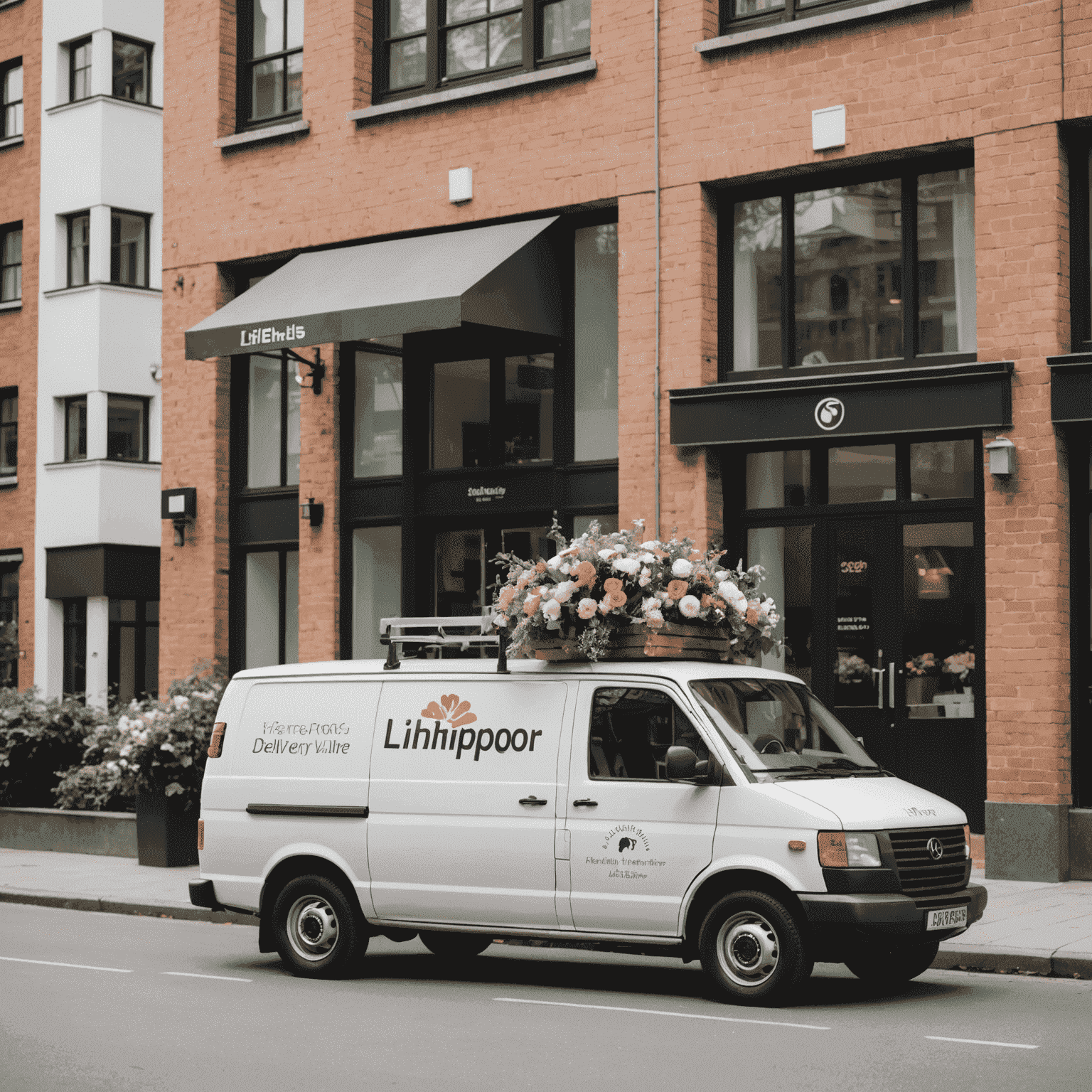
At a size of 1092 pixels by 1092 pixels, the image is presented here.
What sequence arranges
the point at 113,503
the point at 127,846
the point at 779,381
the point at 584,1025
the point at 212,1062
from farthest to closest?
the point at 113,503 → the point at 127,846 → the point at 779,381 → the point at 584,1025 → the point at 212,1062

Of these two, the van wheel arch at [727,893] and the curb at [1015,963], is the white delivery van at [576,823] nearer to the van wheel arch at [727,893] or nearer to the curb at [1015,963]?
the van wheel arch at [727,893]

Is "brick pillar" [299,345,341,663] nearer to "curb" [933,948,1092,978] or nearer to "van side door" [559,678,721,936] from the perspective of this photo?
"van side door" [559,678,721,936]

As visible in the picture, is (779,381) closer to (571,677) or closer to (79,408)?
(571,677)

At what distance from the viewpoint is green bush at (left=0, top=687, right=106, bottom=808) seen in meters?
19.1

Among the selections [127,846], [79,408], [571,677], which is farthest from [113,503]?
[571,677]

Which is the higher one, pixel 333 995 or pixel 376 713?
pixel 376 713

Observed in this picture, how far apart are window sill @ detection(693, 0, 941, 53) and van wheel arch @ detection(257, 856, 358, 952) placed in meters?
8.81

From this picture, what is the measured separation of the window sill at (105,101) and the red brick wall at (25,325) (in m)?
0.65

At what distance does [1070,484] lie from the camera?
14273mm

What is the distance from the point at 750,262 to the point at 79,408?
16026 mm

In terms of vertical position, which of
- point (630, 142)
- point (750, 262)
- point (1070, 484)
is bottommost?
point (1070, 484)

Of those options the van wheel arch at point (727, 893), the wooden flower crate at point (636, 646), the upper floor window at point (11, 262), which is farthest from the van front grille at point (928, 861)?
the upper floor window at point (11, 262)

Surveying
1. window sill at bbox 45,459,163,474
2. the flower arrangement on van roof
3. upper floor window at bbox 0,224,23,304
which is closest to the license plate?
the flower arrangement on van roof

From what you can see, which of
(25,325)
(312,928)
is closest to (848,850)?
(312,928)
